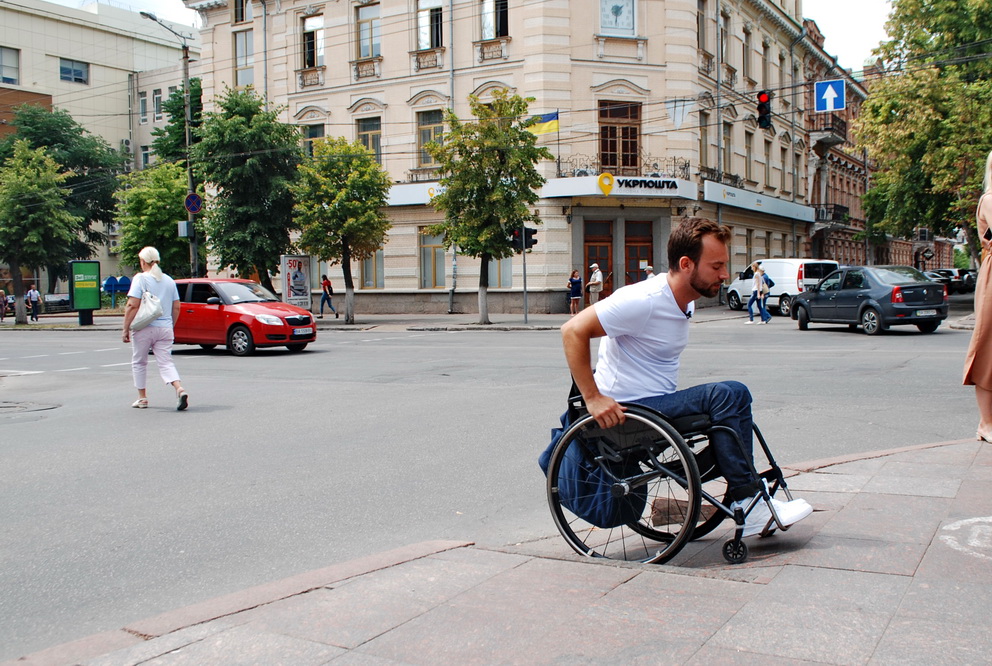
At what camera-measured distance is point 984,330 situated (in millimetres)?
6113

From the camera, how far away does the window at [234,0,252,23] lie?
38.9 m

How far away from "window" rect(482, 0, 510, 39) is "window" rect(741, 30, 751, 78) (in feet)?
39.4

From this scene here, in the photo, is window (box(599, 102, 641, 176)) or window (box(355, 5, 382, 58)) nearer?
window (box(599, 102, 641, 176))

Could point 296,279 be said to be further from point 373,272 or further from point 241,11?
point 241,11

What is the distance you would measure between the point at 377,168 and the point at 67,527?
24.4 m

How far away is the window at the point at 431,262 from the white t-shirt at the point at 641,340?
3082 cm

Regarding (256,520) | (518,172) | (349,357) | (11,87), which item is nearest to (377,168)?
(518,172)

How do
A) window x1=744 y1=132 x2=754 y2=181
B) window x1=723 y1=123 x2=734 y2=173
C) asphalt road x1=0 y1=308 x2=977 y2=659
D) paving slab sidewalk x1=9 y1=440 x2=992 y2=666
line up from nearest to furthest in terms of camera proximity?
paving slab sidewalk x1=9 y1=440 x2=992 y2=666
asphalt road x1=0 y1=308 x2=977 y2=659
window x1=723 y1=123 x2=734 y2=173
window x1=744 y1=132 x2=754 y2=181

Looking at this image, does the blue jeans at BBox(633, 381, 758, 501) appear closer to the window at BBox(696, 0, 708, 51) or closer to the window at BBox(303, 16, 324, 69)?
the window at BBox(696, 0, 708, 51)

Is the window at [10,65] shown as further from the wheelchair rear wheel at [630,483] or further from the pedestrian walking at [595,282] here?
the wheelchair rear wheel at [630,483]

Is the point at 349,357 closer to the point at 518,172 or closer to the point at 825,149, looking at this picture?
the point at 518,172

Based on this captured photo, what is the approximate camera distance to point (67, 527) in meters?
5.20

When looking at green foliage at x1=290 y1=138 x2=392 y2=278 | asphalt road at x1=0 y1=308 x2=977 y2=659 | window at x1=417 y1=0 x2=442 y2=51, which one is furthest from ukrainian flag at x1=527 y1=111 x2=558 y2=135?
asphalt road at x1=0 y1=308 x2=977 y2=659

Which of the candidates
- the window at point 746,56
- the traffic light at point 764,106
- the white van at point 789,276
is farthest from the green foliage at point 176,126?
the traffic light at point 764,106
